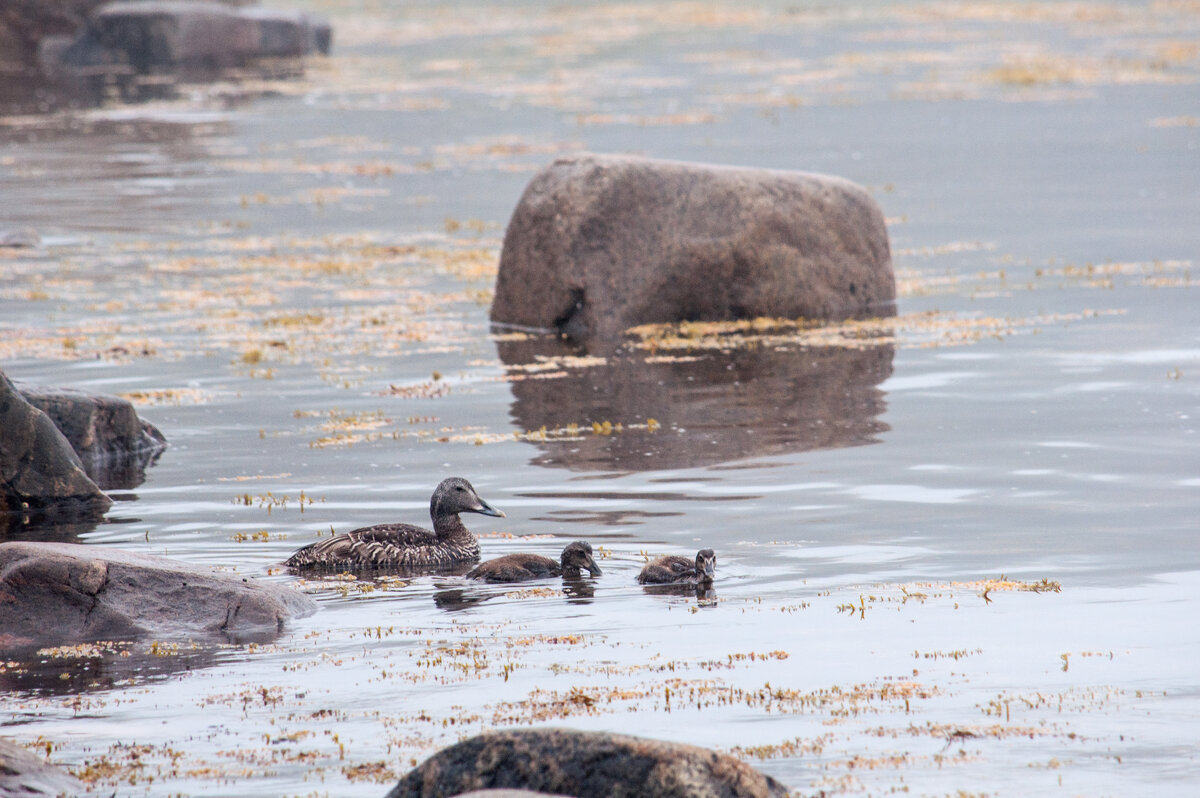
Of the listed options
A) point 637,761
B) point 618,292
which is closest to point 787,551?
point 637,761

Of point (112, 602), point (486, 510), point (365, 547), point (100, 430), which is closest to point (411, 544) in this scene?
point (365, 547)

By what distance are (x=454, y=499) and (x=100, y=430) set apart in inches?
198

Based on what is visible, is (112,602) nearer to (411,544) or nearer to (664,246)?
(411,544)

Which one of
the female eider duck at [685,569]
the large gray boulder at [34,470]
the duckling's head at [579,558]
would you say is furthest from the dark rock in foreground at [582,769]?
the large gray boulder at [34,470]

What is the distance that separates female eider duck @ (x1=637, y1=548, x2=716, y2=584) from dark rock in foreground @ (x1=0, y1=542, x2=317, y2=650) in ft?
7.74

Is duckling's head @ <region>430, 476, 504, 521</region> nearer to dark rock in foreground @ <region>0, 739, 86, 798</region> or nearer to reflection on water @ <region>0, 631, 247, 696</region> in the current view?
reflection on water @ <region>0, 631, 247, 696</region>

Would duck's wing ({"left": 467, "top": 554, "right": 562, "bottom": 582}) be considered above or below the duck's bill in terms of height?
below

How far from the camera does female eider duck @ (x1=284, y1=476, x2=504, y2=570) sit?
1205 centimetres

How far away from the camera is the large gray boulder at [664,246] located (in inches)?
891

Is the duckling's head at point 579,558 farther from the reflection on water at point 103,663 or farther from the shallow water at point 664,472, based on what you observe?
the reflection on water at point 103,663

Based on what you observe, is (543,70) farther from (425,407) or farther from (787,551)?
(787,551)

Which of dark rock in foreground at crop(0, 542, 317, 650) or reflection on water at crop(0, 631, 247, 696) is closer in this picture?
reflection on water at crop(0, 631, 247, 696)

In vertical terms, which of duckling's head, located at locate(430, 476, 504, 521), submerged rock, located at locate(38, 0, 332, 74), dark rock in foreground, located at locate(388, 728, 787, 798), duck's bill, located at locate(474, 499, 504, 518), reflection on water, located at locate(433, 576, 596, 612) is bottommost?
reflection on water, located at locate(433, 576, 596, 612)

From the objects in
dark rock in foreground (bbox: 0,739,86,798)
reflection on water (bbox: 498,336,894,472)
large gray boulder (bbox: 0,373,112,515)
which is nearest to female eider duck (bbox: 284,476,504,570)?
reflection on water (bbox: 498,336,894,472)
